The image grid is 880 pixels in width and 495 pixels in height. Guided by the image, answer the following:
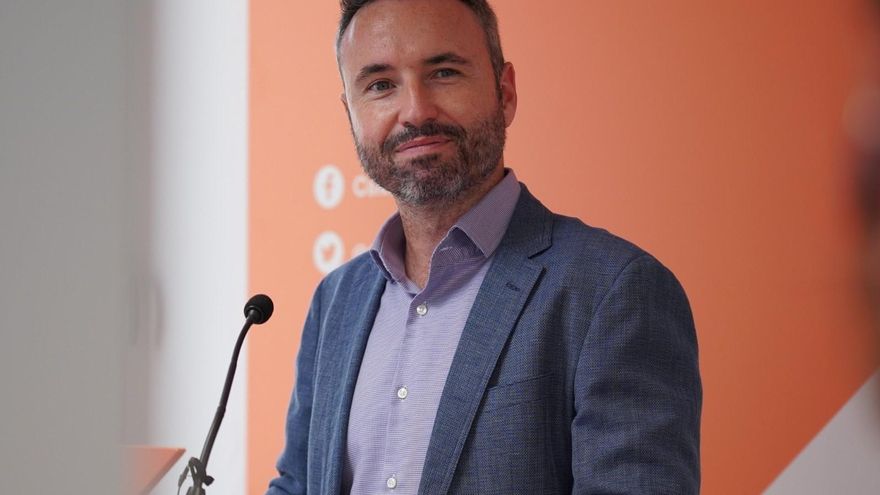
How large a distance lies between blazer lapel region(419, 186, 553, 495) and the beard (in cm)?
13

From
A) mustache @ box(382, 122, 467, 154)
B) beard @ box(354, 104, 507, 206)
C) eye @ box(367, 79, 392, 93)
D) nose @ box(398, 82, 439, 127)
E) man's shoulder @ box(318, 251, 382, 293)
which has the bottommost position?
man's shoulder @ box(318, 251, 382, 293)

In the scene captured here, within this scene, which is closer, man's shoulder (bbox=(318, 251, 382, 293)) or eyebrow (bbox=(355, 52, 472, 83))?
eyebrow (bbox=(355, 52, 472, 83))

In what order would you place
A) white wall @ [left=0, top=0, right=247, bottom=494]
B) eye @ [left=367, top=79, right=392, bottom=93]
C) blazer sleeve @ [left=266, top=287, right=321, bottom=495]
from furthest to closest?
blazer sleeve @ [left=266, top=287, right=321, bottom=495] < eye @ [left=367, top=79, right=392, bottom=93] < white wall @ [left=0, top=0, right=247, bottom=494]

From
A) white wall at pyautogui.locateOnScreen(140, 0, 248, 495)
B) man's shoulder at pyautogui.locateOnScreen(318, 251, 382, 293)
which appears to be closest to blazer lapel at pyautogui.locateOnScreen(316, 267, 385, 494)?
man's shoulder at pyautogui.locateOnScreen(318, 251, 382, 293)

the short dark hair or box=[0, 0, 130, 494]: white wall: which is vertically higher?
the short dark hair

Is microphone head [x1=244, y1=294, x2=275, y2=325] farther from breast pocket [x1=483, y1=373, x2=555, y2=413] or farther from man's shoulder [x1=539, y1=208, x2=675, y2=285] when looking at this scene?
man's shoulder [x1=539, y1=208, x2=675, y2=285]

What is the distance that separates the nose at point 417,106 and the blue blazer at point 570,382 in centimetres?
28

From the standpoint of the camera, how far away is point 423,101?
5.69 ft

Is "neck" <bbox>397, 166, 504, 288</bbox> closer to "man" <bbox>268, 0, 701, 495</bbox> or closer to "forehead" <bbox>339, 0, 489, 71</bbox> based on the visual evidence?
"man" <bbox>268, 0, 701, 495</bbox>

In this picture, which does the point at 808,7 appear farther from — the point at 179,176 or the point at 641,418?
the point at 179,176

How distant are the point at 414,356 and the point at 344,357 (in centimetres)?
18

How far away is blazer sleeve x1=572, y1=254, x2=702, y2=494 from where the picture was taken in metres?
1.42

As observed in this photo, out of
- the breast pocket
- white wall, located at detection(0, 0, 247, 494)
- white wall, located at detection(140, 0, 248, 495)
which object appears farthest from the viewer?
white wall, located at detection(140, 0, 248, 495)

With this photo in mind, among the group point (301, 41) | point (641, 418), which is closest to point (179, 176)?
point (301, 41)
